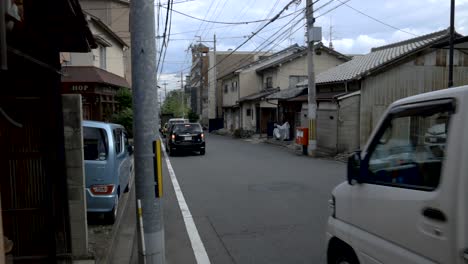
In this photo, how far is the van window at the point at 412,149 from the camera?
2906 mm

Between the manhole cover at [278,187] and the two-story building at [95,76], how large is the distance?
10.5 meters

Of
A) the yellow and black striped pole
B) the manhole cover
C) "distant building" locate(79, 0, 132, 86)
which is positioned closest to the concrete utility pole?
the yellow and black striped pole

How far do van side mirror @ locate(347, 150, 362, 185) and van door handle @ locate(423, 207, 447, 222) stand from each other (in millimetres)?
922

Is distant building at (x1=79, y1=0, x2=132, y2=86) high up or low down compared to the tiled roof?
up

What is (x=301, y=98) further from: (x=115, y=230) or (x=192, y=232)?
(x=115, y=230)

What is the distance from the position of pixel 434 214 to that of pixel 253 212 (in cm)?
604

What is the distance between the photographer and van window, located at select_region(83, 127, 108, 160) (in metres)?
7.42

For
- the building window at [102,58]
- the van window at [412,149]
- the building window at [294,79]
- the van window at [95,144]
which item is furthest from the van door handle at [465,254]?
the building window at [294,79]

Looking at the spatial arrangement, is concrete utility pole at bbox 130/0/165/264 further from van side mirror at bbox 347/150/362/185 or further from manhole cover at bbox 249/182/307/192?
manhole cover at bbox 249/182/307/192

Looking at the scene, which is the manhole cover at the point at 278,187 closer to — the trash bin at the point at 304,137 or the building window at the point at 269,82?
the trash bin at the point at 304,137

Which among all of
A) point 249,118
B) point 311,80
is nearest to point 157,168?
point 311,80

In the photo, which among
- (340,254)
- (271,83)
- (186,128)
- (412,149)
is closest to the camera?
(412,149)

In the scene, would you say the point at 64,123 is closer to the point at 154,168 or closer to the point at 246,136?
the point at 154,168

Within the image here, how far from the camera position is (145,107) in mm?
4328
